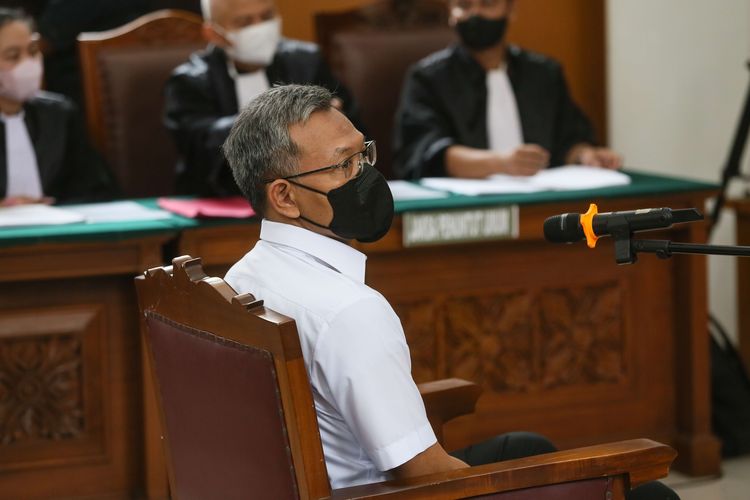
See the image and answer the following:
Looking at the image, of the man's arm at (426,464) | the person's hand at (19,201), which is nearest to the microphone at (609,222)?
the man's arm at (426,464)

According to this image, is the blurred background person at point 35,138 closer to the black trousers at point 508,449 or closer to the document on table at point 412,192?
the document on table at point 412,192

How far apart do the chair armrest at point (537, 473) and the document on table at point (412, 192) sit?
5.67ft

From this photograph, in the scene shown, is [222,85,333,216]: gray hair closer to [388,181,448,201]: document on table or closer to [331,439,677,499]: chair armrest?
[331,439,677,499]: chair armrest

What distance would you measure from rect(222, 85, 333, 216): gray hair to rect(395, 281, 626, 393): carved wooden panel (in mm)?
1635

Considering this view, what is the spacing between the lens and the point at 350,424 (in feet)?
7.08

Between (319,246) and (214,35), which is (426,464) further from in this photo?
(214,35)

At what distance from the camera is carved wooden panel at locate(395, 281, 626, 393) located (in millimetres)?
3969

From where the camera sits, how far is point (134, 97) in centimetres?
472

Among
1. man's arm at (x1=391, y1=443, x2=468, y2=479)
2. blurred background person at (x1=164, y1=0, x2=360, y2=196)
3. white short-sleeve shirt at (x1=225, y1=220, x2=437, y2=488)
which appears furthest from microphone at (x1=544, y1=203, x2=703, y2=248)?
blurred background person at (x1=164, y1=0, x2=360, y2=196)

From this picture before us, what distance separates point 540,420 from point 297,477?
2.18m

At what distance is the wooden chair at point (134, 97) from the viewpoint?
185 inches

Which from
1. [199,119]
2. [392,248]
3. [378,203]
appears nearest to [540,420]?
[392,248]

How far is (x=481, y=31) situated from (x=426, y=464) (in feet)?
8.95

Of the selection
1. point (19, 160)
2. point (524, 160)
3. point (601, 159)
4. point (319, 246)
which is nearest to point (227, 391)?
point (319, 246)
